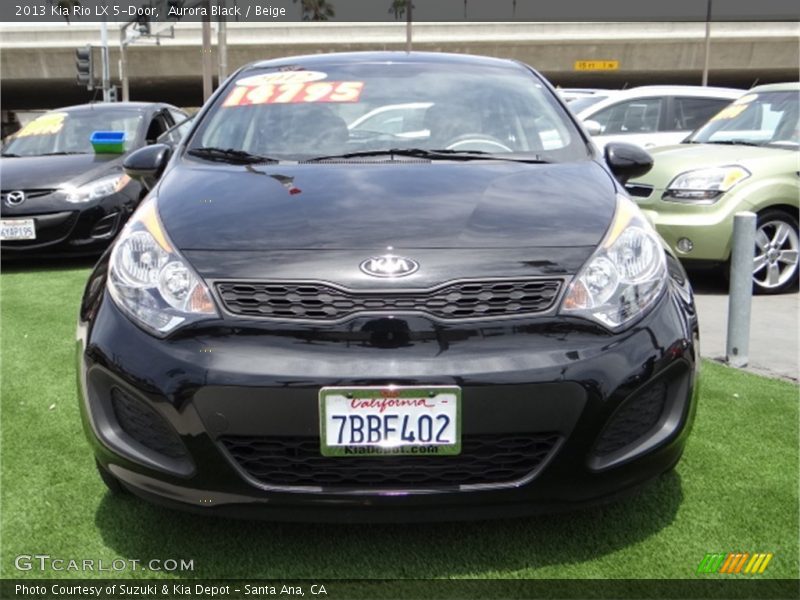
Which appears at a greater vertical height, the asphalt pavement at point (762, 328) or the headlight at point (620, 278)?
the headlight at point (620, 278)

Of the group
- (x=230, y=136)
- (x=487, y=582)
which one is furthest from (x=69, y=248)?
(x=487, y=582)

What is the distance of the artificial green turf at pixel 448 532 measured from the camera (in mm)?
2275

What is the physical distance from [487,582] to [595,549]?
351 mm

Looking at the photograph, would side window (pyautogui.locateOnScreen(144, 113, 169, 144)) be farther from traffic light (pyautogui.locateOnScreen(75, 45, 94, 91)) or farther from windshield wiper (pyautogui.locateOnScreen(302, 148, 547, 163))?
traffic light (pyautogui.locateOnScreen(75, 45, 94, 91))

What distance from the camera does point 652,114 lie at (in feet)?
32.0

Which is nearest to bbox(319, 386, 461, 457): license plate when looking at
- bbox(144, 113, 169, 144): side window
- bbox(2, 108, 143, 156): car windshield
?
bbox(2, 108, 143, 156): car windshield

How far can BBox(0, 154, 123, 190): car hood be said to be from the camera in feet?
22.2

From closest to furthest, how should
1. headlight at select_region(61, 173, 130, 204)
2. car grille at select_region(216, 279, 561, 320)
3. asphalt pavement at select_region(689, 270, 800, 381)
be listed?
car grille at select_region(216, 279, 561, 320), asphalt pavement at select_region(689, 270, 800, 381), headlight at select_region(61, 173, 130, 204)

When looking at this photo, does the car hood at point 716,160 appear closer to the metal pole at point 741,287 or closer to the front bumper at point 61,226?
the metal pole at point 741,287

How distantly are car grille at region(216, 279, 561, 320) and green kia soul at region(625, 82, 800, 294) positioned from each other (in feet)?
13.3

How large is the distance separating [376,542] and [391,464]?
16.4 inches

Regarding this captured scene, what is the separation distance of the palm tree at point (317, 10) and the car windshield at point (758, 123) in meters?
70.2

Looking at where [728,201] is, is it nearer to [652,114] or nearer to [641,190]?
[641,190]

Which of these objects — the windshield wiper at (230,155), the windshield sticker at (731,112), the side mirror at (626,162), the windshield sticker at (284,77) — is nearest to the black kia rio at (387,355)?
the windshield wiper at (230,155)
